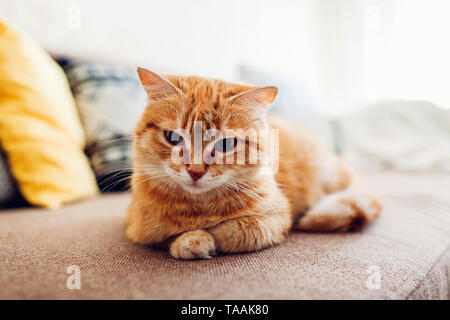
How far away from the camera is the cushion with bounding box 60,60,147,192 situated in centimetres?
161

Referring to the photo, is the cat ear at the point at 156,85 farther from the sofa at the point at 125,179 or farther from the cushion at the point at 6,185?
the cushion at the point at 6,185

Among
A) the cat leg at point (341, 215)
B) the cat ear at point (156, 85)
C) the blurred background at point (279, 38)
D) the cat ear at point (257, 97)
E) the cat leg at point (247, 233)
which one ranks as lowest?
the cat leg at point (341, 215)

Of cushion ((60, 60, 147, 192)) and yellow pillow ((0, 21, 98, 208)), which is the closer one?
yellow pillow ((0, 21, 98, 208))

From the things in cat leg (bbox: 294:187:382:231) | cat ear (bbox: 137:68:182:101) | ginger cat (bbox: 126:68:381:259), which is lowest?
cat leg (bbox: 294:187:382:231)

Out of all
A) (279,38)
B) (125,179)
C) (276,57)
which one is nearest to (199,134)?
(125,179)

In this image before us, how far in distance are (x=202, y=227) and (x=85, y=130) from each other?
1.09 meters

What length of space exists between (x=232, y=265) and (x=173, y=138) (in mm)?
421

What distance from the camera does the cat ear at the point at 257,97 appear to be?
36.1 inches

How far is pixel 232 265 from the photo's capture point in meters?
0.76

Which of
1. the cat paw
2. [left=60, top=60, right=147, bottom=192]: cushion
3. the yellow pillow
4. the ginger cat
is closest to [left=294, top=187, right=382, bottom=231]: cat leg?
the ginger cat

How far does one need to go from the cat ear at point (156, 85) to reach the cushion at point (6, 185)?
834mm

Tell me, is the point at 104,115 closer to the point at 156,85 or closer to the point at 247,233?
the point at 156,85

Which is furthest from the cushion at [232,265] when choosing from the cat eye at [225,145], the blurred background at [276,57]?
the blurred background at [276,57]

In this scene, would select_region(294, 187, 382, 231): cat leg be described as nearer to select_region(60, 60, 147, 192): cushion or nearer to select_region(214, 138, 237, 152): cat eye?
select_region(214, 138, 237, 152): cat eye
